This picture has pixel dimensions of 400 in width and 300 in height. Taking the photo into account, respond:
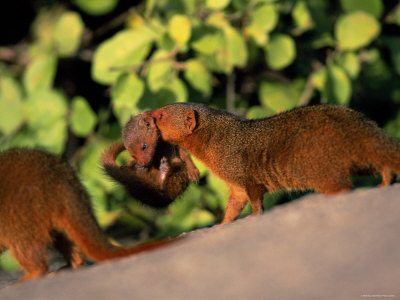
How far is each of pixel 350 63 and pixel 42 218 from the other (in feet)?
13.8

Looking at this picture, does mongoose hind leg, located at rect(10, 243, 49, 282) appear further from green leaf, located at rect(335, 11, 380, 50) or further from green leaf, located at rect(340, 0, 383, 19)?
green leaf, located at rect(340, 0, 383, 19)

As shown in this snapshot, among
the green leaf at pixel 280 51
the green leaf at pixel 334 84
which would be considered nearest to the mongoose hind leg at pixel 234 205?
the green leaf at pixel 334 84

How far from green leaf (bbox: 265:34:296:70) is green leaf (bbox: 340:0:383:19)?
A: 0.75 metres

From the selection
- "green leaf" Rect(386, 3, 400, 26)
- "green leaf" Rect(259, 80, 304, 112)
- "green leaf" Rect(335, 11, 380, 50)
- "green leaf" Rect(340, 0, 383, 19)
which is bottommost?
"green leaf" Rect(259, 80, 304, 112)

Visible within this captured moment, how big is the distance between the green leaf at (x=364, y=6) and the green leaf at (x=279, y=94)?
92cm

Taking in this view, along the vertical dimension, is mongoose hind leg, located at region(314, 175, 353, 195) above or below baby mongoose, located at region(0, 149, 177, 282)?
below

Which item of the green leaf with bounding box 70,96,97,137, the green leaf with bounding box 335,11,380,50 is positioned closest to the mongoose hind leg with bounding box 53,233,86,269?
the green leaf with bounding box 70,96,97,137

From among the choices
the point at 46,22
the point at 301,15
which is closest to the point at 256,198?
the point at 301,15

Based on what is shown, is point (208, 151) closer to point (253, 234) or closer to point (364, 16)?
→ point (253, 234)

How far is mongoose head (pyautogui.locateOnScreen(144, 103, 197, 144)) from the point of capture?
15.1ft

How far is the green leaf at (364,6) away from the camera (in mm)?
6867

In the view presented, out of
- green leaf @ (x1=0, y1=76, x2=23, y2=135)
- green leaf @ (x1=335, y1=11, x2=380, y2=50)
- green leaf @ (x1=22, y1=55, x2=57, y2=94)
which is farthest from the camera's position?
green leaf @ (x1=0, y1=76, x2=23, y2=135)

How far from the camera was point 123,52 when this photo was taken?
248 inches

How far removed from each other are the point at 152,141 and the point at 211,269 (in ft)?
6.04
